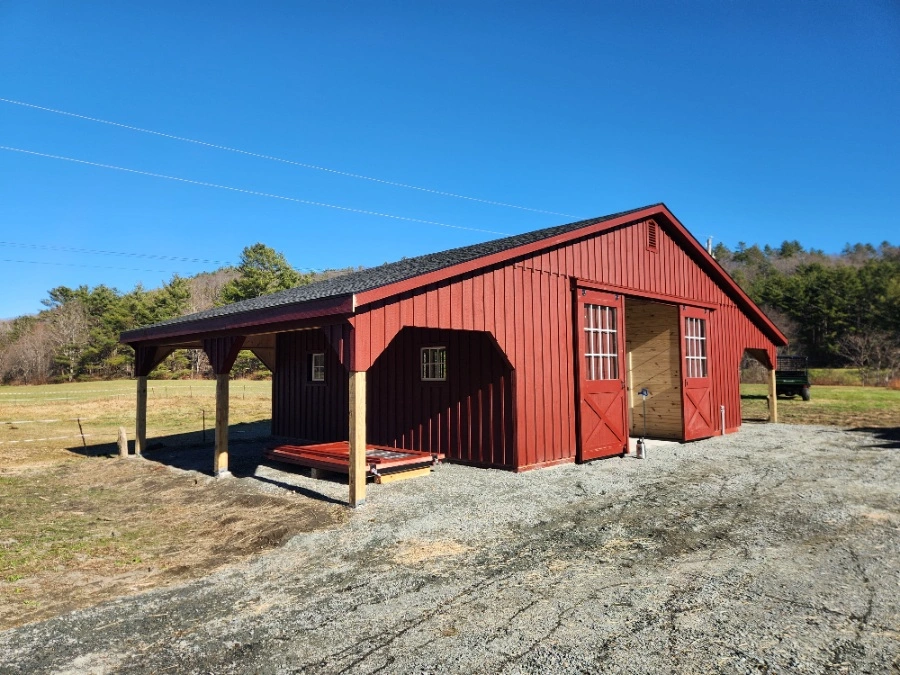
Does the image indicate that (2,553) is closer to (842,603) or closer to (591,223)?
(842,603)

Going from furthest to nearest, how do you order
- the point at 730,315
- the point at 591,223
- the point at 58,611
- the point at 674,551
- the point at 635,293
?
the point at 730,315 < the point at 635,293 < the point at 591,223 < the point at 674,551 < the point at 58,611

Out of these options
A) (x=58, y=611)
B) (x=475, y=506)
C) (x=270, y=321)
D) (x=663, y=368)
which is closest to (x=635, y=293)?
(x=663, y=368)

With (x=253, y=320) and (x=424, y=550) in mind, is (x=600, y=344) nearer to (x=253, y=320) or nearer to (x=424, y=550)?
(x=253, y=320)

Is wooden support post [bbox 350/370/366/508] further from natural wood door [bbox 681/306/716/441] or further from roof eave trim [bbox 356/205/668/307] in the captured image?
natural wood door [bbox 681/306/716/441]

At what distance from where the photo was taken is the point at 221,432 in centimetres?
956

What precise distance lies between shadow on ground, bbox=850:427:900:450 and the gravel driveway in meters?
5.33

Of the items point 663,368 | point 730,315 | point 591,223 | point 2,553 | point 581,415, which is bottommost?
point 2,553

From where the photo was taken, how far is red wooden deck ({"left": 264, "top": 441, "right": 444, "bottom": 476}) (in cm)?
835

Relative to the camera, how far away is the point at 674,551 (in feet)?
16.8

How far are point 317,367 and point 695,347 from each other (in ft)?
29.8

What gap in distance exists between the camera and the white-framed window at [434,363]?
1059cm

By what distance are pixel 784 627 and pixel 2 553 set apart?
7.08 metres

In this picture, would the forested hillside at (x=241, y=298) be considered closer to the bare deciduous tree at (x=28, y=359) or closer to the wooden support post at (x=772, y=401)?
the bare deciduous tree at (x=28, y=359)

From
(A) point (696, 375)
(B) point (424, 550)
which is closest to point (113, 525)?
(B) point (424, 550)
